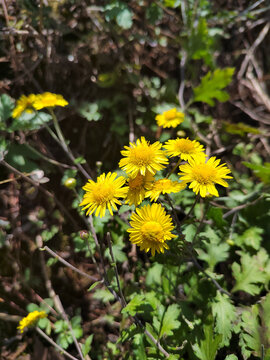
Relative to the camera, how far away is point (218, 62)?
9.52 feet

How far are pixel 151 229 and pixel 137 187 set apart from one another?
7.6 inches

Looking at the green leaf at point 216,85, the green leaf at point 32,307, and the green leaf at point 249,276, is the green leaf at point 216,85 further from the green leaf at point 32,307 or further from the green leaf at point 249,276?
the green leaf at point 32,307

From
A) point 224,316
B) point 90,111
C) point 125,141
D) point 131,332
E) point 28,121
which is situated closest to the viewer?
point 131,332

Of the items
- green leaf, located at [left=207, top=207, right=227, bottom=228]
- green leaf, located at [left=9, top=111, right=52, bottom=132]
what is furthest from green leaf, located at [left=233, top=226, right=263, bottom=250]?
green leaf, located at [left=9, top=111, right=52, bottom=132]

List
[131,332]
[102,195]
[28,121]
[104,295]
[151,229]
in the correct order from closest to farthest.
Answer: [151,229]
[102,195]
[131,332]
[104,295]
[28,121]

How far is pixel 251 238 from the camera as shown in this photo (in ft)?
5.97

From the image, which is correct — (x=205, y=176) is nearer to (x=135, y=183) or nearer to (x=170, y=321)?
(x=135, y=183)

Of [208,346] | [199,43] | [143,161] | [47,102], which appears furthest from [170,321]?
[199,43]

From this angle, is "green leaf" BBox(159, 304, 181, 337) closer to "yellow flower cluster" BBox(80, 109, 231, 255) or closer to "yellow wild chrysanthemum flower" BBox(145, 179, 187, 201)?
"yellow flower cluster" BBox(80, 109, 231, 255)

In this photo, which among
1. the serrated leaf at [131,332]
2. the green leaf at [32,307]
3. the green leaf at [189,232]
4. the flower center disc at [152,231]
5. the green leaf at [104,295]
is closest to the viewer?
Result: the flower center disc at [152,231]

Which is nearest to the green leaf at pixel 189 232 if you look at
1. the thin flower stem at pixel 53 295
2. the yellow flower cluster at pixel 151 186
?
the yellow flower cluster at pixel 151 186

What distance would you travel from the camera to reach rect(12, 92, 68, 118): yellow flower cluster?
5.58 feet

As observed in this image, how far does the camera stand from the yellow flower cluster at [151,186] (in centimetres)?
121

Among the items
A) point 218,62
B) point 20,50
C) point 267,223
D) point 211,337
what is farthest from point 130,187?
point 218,62
